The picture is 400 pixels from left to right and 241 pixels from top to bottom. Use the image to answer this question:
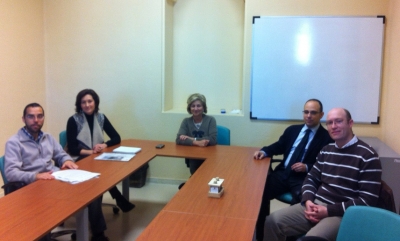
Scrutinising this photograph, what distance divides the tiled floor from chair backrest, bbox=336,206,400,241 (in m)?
1.99

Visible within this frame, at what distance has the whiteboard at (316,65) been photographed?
13.0ft

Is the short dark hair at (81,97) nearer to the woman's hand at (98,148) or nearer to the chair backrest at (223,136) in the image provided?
the woman's hand at (98,148)

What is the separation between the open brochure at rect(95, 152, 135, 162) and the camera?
10.2 feet

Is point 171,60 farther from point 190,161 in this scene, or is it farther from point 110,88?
point 190,161

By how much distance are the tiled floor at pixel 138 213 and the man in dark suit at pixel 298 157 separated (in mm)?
965

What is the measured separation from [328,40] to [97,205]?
295 centimetres

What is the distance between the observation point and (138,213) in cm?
374

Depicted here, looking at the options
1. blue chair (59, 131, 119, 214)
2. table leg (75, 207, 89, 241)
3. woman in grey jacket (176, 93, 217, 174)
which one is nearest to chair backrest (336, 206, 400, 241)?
table leg (75, 207, 89, 241)

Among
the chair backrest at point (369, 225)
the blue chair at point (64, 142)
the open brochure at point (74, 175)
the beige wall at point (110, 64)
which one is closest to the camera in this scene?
the chair backrest at point (369, 225)

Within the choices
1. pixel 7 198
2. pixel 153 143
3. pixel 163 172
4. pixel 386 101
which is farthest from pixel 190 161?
pixel 386 101

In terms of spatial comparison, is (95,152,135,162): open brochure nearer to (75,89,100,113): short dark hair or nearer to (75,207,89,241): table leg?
(75,89,100,113): short dark hair

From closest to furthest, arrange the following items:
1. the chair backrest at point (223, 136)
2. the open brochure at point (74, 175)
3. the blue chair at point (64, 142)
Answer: the open brochure at point (74, 175) → the blue chair at point (64, 142) → the chair backrest at point (223, 136)

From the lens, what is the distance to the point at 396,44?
3.71 metres

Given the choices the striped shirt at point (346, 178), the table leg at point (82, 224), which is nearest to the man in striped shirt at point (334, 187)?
the striped shirt at point (346, 178)
